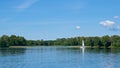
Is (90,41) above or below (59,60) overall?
above

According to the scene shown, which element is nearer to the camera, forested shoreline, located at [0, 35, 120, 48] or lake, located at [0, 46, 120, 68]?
lake, located at [0, 46, 120, 68]

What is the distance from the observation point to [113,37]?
520ft

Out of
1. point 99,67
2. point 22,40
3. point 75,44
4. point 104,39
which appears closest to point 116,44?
point 104,39

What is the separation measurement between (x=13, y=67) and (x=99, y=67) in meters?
10.7

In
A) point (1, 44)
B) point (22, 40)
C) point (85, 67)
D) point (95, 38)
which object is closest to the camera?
point (85, 67)

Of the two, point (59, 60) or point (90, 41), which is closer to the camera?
point (59, 60)

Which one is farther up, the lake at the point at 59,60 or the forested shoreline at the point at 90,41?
the forested shoreline at the point at 90,41

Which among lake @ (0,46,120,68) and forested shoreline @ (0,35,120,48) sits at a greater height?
forested shoreline @ (0,35,120,48)

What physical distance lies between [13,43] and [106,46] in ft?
180

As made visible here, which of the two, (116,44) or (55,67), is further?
(116,44)

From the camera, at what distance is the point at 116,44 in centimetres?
14988

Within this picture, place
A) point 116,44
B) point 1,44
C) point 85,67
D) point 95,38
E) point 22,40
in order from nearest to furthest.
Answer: point 85,67, point 116,44, point 95,38, point 1,44, point 22,40

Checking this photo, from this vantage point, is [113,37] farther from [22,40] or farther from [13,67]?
[13,67]

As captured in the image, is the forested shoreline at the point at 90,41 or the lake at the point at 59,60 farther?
the forested shoreline at the point at 90,41
